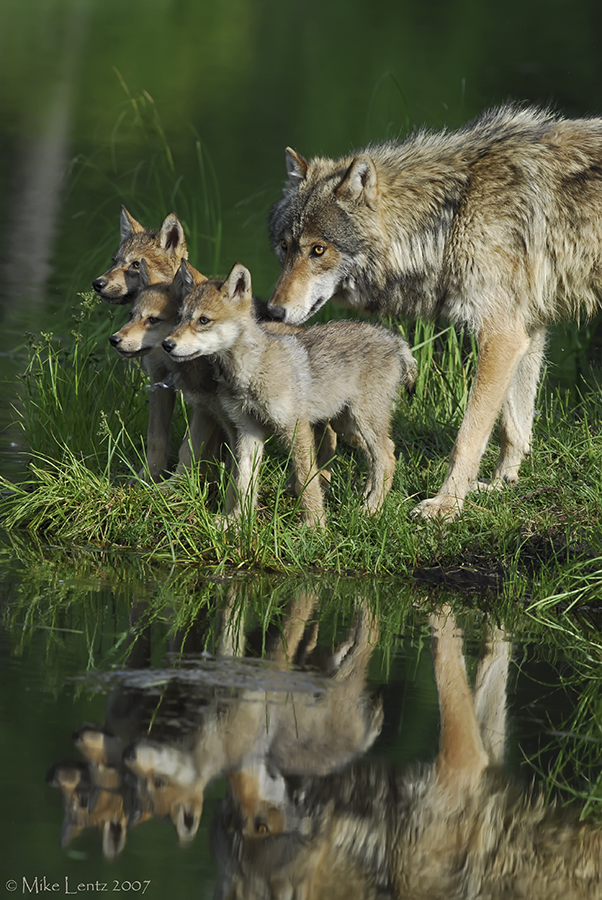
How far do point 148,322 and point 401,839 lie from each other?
A: 346 cm

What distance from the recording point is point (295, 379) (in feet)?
22.6

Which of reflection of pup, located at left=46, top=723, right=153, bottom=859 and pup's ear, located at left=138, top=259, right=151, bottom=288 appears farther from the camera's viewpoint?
pup's ear, located at left=138, top=259, right=151, bottom=288

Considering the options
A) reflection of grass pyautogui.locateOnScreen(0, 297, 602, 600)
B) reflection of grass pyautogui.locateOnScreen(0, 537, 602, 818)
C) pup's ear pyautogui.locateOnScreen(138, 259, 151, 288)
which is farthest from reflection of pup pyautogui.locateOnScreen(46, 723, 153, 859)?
pup's ear pyautogui.locateOnScreen(138, 259, 151, 288)

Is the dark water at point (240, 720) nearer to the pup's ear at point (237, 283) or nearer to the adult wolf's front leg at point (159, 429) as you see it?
the adult wolf's front leg at point (159, 429)

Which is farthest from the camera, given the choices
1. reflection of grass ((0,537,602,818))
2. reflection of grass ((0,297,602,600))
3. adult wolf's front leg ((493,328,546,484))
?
adult wolf's front leg ((493,328,546,484))

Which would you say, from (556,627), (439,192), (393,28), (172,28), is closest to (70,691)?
(556,627)

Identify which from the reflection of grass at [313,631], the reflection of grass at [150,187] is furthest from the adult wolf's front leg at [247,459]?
the reflection of grass at [150,187]

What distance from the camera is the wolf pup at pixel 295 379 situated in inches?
255

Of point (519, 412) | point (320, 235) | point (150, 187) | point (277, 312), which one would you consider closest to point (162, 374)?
point (277, 312)

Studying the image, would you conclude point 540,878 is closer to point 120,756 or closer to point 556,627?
point 120,756

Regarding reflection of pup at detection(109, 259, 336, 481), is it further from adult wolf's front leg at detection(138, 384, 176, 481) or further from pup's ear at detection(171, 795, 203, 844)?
pup's ear at detection(171, 795, 203, 844)

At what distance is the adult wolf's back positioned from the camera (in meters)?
7.59

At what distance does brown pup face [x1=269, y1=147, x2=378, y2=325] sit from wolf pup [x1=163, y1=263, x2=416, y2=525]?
0.95 ft

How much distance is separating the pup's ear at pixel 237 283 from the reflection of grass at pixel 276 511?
1112 mm
